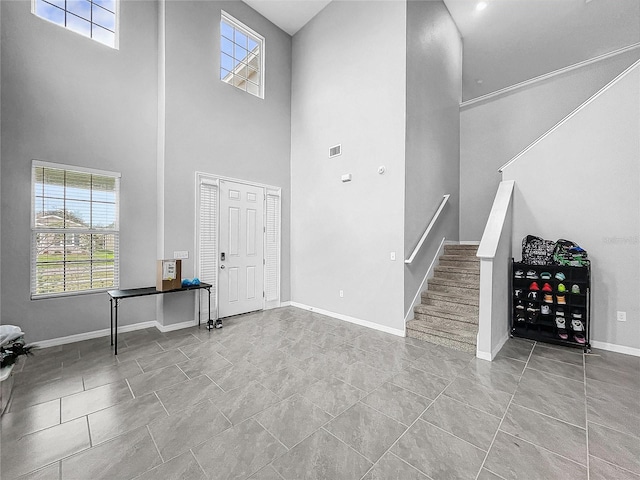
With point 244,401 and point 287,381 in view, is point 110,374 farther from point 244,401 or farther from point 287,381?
point 287,381

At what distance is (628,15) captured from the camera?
15.3ft

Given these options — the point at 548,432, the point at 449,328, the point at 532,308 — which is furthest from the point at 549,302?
the point at 548,432

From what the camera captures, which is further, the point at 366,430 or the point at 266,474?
the point at 366,430

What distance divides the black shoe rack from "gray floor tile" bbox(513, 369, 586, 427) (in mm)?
1152

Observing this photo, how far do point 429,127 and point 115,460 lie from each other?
18.6 ft

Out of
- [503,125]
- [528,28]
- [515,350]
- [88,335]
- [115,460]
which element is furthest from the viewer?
Result: [503,125]

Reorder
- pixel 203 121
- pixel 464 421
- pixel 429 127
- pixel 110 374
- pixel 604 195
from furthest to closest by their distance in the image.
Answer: pixel 429 127 < pixel 203 121 < pixel 604 195 < pixel 110 374 < pixel 464 421

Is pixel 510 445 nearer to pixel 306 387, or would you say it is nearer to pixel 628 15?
pixel 306 387

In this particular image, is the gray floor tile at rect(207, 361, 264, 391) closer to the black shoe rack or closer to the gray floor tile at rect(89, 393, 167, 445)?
the gray floor tile at rect(89, 393, 167, 445)

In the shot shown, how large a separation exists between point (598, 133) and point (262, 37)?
5859 mm

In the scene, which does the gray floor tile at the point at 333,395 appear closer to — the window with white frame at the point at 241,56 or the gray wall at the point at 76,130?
the gray wall at the point at 76,130

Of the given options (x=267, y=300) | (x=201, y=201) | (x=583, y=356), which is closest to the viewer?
(x=583, y=356)

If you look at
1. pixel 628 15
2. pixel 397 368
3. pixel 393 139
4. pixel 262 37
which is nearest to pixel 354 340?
pixel 397 368

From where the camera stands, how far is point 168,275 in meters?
3.90
